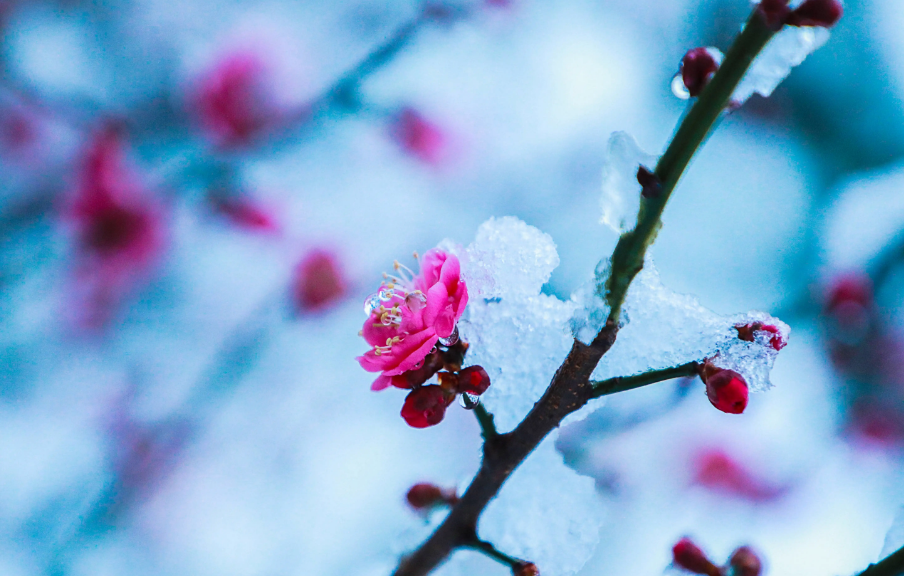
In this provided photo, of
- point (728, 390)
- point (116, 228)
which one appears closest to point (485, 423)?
point (728, 390)

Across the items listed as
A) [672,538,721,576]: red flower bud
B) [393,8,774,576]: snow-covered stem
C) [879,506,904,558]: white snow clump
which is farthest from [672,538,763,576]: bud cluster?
[393,8,774,576]: snow-covered stem

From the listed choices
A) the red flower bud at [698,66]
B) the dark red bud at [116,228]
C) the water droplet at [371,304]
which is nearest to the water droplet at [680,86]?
the red flower bud at [698,66]

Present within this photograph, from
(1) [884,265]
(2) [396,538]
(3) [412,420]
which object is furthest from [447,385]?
(1) [884,265]

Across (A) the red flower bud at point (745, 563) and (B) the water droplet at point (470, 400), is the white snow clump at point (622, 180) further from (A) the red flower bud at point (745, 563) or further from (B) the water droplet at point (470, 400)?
(A) the red flower bud at point (745, 563)

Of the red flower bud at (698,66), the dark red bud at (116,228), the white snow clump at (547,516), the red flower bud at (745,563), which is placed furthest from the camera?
the dark red bud at (116,228)

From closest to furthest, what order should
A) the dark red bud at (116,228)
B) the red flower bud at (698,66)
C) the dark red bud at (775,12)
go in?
the dark red bud at (775,12)
the red flower bud at (698,66)
the dark red bud at (116,228)

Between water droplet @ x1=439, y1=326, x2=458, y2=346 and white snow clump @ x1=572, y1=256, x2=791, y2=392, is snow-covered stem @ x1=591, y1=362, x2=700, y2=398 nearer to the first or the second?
white snow clump @ x1=572, y1=256, x2=791, y2=392

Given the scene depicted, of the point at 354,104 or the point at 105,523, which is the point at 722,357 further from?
the point at 105,523
